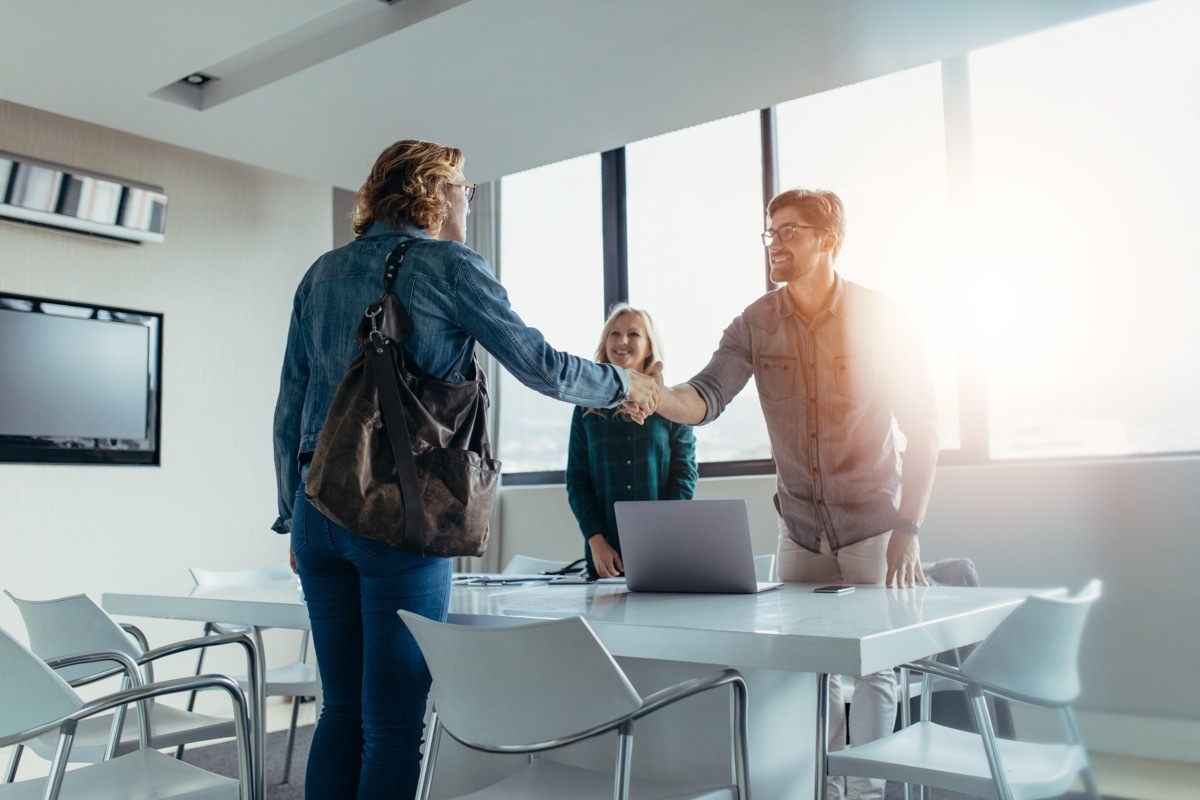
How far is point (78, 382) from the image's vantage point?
446cm

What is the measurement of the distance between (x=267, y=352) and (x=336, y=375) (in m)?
3.86

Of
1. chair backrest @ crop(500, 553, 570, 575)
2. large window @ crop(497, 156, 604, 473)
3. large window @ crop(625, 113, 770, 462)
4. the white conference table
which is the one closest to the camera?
the white conference table

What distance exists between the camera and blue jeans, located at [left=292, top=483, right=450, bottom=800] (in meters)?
1.60

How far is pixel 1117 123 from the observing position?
310 cm

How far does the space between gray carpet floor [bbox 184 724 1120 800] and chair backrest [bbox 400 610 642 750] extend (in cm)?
195

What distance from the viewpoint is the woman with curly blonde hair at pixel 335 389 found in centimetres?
161

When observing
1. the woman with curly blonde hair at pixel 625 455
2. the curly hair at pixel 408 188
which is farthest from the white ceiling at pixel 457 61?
the curly hair at pixel 408 188

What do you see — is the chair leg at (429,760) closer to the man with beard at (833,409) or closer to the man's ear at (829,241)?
the man with beard at (833,409)

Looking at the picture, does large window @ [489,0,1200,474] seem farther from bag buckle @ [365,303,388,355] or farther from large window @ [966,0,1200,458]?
bag buckle @ [365,303,388,355]

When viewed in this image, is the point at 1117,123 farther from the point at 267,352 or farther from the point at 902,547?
the point at 267,352

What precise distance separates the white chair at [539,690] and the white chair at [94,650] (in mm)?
798

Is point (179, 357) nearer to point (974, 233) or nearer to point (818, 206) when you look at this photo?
point (818, 206)

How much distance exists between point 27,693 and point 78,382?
3.11 metres

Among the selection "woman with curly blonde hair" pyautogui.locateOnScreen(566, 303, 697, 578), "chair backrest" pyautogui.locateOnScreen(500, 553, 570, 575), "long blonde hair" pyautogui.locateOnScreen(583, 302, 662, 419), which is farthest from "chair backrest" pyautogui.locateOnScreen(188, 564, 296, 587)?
"long blonde hair" pyautogui.locateOnScreen(583, 302, 662, 419)
